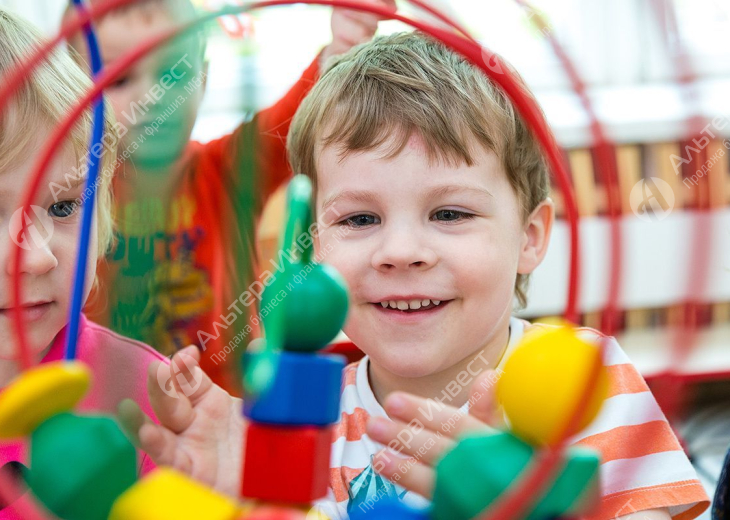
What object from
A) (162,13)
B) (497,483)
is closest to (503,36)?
(162,13)

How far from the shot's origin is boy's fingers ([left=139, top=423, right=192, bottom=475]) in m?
0.45

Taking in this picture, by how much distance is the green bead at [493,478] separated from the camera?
0.30 m

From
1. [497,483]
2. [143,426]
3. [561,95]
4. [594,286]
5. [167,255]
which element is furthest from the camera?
[561,95]

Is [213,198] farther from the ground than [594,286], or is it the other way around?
A: [213,198]

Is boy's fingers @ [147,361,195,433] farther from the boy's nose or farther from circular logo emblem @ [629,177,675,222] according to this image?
circular logo emblem @ [629,177,675,222]

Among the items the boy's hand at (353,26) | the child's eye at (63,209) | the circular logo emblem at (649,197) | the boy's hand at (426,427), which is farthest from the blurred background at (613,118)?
the boy's hand at (426,427)

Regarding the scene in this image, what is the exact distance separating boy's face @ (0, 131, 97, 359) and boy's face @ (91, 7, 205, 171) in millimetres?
331

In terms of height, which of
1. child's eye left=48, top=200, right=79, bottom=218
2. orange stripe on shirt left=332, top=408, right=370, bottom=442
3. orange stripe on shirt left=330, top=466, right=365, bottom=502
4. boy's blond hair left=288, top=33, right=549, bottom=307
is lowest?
orange stripe on shirt left=330, top=466, right=365, bottom=502

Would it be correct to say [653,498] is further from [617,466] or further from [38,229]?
[38,229]

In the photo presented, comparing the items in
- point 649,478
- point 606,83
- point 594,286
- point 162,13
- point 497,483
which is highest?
point 162,13

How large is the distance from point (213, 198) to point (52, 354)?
34cm

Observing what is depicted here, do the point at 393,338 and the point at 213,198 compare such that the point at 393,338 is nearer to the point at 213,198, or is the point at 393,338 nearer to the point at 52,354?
the point at 52,354

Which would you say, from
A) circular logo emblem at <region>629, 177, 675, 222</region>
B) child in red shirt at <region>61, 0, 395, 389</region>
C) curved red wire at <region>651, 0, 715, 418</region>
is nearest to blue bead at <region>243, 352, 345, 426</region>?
curved red wire at <region>651, 0, 715, 418</region>

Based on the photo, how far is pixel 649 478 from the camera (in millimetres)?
537
